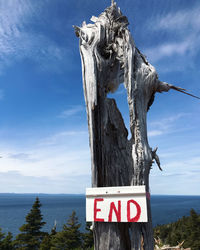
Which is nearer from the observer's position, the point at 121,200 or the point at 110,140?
the point at 121,200

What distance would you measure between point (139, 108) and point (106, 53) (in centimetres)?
90

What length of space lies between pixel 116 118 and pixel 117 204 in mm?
966

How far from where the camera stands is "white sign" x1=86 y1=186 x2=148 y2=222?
2016 millimetres

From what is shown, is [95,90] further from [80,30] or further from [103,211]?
[103,211]

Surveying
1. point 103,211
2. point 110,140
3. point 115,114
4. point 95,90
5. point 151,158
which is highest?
point 95,90

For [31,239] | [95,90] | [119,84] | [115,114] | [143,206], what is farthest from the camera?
[31,239]

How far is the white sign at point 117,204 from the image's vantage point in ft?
6.61

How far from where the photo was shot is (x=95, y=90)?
2.26 metres

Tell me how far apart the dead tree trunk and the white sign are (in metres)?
0.09

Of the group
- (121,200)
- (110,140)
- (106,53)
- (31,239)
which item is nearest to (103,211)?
(121,200)

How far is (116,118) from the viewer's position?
95.6 inches

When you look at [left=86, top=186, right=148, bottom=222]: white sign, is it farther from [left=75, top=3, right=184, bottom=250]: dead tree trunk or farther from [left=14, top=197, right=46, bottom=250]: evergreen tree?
[left=14, top=197, right=46, bottom=250]: evergreen tree

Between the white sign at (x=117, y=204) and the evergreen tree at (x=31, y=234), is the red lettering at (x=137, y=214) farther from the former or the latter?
the evergreen tree at (x=31, y=234)

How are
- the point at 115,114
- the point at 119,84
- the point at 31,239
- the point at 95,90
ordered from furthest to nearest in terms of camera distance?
the point at 31,239 < the point at 119,84 < the point at 115,114 < the point at 95,90
